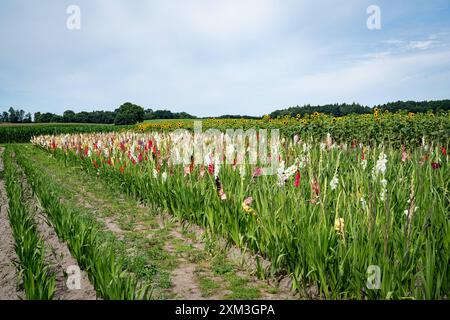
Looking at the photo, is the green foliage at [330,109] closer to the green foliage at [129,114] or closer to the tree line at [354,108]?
the tree line at [354,108]

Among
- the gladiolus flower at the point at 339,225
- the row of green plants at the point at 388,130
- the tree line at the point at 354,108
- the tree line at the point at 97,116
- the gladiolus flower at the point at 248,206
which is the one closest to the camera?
the gladiolus flower at the point at 339,225

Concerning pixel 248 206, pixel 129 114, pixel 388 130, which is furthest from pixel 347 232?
pixel 129 114

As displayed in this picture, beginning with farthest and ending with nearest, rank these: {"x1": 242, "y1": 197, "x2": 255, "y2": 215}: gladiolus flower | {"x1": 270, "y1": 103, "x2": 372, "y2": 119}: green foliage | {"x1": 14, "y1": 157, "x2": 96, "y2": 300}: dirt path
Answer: {"x1": 270, "y1": 103, "x2": 372, "y2": 119}: green foliage, {"x1": 242, "y1": 197, "x2": 255, "y2": 215}: gladiolus flower, {"x1": 14, "y1": 157, "x2": 96, "y2": 300}: dirt path

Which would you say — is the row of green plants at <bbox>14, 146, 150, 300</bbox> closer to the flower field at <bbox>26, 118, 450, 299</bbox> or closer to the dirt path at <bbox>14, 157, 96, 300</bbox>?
the dirt path at <bbox>14, 157, 96, 300</bbox>

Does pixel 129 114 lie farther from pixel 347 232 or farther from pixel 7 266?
pixel 347 232

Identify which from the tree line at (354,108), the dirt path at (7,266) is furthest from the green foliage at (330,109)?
the dirt path at (7,266)

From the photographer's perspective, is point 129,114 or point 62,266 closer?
point 62,266

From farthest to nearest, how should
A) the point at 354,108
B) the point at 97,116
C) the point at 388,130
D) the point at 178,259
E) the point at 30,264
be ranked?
the point at 97,116 < the point at 354,108 < the point at 388,130 < the point at 178,259 < the point at 30,264

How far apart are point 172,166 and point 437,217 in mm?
4491

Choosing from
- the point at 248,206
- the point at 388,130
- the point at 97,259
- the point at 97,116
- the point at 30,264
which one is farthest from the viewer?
the point at 97,116

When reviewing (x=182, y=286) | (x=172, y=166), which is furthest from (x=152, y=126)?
(x=182, y=286)

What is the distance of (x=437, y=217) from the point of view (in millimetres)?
3092

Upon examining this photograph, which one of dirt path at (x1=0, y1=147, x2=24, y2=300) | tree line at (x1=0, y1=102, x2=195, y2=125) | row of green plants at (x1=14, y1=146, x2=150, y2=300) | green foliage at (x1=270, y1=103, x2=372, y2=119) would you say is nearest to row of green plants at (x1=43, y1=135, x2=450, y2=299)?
row of green plants at (x1=14, y1=146, x2=150, y2=300)
